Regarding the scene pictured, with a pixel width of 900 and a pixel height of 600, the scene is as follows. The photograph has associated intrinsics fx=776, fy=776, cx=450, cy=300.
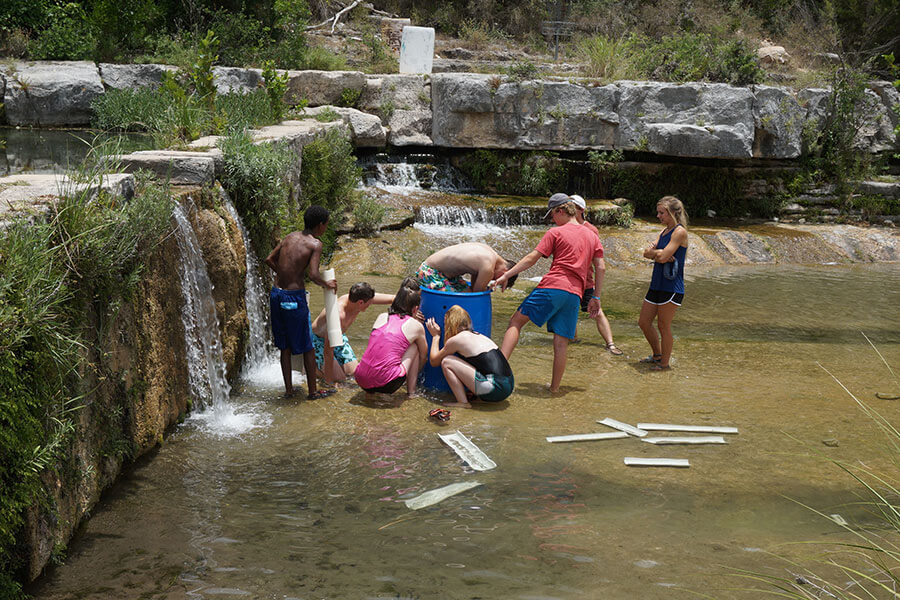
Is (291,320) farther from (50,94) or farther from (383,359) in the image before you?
(50,94)

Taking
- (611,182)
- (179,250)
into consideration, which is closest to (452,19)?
(611,182)

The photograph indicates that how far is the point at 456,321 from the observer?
6324 millimetres

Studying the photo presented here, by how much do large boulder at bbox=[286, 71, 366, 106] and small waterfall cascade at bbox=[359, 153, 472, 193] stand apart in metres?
1.46

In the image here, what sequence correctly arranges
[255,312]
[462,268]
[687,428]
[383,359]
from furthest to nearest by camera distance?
[255,312]
[462,268]
[383,359]
[687,428]

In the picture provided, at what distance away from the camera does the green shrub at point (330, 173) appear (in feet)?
35.7

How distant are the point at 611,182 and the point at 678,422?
11.2 m

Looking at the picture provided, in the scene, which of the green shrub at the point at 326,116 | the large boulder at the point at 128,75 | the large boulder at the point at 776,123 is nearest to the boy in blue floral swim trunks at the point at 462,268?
the green shrub at the point at 326,116

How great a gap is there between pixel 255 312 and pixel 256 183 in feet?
4.06

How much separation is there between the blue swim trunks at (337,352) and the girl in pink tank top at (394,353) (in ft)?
1.45

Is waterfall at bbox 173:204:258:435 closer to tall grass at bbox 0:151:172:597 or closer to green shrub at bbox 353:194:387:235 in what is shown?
tall grass at bbox 0:151:172:597

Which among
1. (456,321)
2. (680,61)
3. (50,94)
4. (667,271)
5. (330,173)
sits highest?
(680,61)

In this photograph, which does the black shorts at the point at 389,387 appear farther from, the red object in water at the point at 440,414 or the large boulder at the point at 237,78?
the large boulder at the point at 237,78

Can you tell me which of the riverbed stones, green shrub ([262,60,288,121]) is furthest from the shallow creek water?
green shrub ([262,60,288,121])

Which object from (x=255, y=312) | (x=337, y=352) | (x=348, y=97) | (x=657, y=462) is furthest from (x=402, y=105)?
(x=657, y=462)
